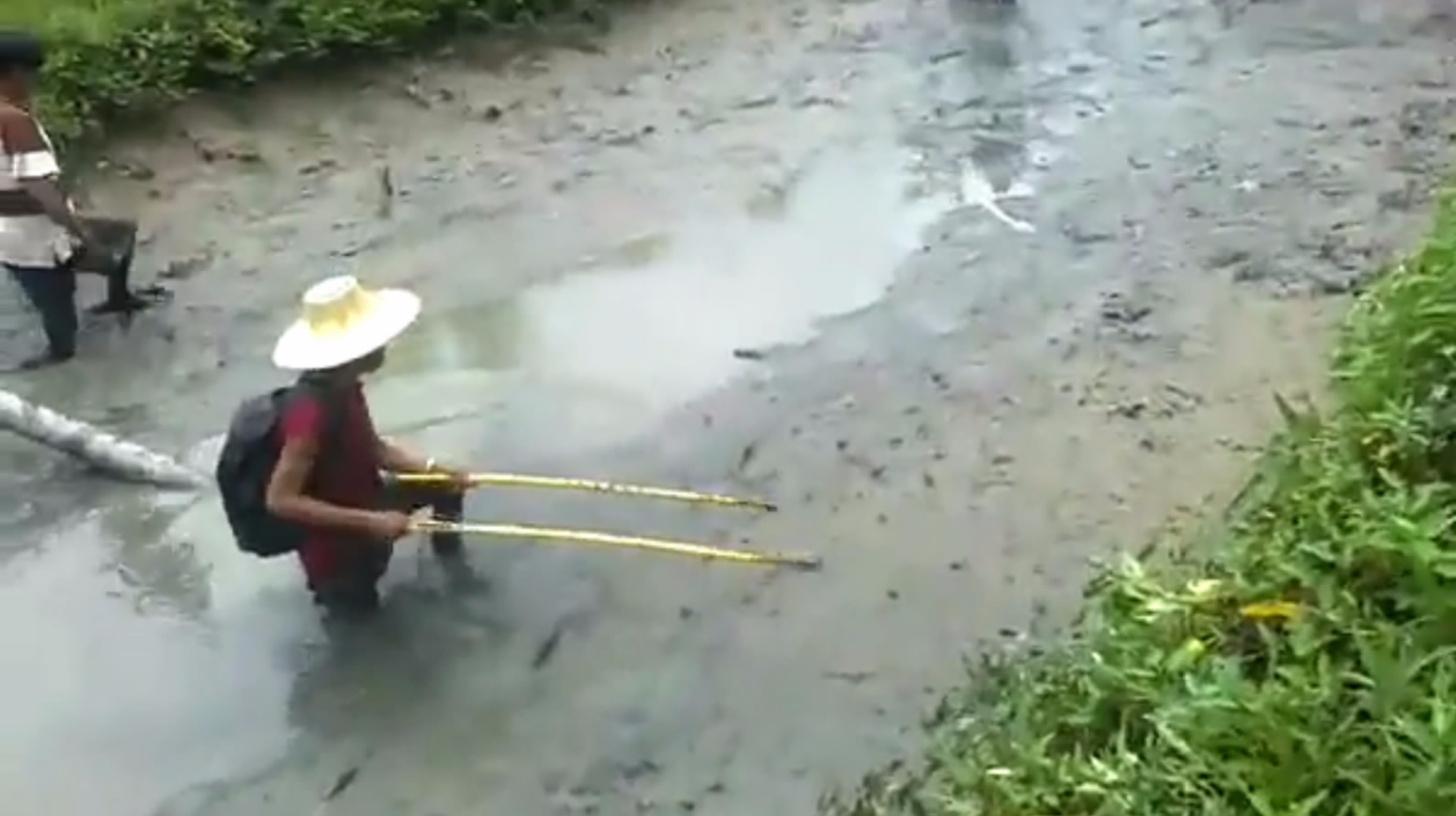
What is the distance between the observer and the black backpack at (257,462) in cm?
537

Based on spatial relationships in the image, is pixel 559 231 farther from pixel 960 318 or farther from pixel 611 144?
pixel 960 318

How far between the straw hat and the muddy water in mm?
977

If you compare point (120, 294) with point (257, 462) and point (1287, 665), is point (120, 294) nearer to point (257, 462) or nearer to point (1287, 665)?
point (257, 462)

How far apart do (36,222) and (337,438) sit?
101 inches

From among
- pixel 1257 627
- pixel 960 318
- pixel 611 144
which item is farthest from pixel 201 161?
pixel 1257 627

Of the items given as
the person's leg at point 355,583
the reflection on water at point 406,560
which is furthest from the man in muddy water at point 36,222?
the person's leg at point 355,583

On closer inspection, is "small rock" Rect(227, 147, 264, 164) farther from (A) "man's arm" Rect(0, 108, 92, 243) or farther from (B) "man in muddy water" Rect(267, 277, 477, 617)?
(B) "man in muddy water" Rect(267, 277, 477, 617)

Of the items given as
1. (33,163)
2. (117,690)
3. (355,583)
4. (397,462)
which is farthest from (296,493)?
(33,163)

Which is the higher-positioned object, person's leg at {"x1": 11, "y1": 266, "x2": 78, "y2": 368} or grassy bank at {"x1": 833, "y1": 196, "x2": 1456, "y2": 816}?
grassy bank at {"x1": 833, "y1": 196, "x2": 1456, "y2": 816}

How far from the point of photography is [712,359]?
7.28 meters

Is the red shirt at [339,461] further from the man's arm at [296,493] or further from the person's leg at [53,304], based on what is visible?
the person's leg at [53,304]

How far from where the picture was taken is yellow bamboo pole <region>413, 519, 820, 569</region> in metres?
5.28

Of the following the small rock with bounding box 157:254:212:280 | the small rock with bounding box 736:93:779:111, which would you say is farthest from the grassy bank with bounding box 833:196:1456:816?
the small rock with bounding box 736:93:779:111

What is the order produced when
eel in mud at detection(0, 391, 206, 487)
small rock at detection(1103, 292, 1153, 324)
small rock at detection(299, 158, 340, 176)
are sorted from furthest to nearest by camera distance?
small rock at detection(299, 158, 340, 176), small rock at detection(1103, 292, 1153, 324), eel in mud at detection(0, 391, 206, 487)
